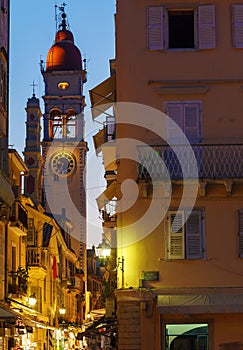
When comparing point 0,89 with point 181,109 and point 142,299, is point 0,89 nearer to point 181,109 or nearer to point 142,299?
point 181,109

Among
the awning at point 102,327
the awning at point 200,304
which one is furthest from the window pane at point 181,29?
the awning at point 102,327

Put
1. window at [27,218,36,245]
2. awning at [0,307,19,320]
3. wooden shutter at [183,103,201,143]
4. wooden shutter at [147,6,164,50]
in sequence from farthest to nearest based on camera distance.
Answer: window at [27,218,36,245]
wooden shutter at [147,6,164,50]
awning at [0,307,19,320]
wooden shutter at [183,103,201,143]

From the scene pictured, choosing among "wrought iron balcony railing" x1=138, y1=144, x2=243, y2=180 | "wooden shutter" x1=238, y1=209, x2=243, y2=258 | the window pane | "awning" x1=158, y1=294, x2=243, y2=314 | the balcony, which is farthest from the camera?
the balcony

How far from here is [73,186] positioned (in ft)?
333

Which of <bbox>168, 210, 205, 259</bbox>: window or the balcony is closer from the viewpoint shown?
<bbox>168, 210, 205, 259</bbox>: window

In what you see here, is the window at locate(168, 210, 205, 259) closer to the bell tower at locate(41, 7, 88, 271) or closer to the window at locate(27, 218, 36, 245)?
the window at locate(27, 218, 36, 245)

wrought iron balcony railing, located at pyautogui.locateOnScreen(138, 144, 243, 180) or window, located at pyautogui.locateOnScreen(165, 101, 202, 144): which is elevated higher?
window, located at pyautogui.locateOnScreen(165, 101, 202, 144)

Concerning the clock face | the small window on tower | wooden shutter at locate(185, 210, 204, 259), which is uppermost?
the small window on tower

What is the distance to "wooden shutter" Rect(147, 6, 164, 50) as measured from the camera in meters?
29.4

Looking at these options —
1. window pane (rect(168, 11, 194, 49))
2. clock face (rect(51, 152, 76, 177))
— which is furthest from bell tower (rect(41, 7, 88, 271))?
window pane (rect(168, 11, 194, 49))

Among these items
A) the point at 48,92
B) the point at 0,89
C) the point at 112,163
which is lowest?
the point at 112,163

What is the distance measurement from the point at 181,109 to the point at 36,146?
37817 millimetres

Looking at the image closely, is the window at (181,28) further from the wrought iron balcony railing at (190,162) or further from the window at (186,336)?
the window at (186,336)

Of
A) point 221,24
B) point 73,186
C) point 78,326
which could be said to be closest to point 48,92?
point 73,186
